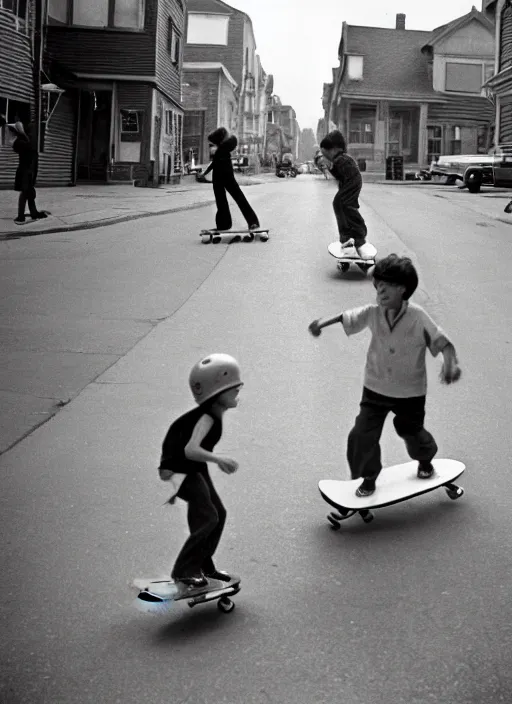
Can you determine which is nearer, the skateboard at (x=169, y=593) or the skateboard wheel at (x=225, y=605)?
the skateboard at (x=169, y=593)

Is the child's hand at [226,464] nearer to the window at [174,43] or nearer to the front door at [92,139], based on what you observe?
the front door at [92,139]

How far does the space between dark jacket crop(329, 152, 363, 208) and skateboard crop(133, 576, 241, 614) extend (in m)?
9.57

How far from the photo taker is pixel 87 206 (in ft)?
73.9

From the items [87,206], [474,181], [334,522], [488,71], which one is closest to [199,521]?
[334,522]

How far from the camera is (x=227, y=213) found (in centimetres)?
1551

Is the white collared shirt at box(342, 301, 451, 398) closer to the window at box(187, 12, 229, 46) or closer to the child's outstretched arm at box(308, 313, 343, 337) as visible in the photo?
the child's outstretched arm at box(308, 313, 343, 337)

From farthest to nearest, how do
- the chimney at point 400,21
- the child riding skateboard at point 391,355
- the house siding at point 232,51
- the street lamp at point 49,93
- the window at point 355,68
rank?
the chimney at point 400,21 < the house siding at point 232,51 < the window at point 355,68 < the street lamp at point 49,93 < the child riding skateboard at point 391,355

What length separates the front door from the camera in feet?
115

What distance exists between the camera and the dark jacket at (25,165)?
18.1m

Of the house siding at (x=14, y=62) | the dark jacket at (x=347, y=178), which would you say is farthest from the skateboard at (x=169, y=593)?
the house siding at (x=14, y=62)

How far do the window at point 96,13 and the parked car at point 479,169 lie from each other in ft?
41.1

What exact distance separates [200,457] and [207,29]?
64030mm

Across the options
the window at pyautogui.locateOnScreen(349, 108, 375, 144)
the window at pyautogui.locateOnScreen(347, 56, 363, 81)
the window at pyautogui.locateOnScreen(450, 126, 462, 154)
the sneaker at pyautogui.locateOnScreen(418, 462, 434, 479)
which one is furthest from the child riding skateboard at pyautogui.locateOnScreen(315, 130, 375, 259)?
the window at pyautogui.locateOnScreen(347, 56, 363, 81)

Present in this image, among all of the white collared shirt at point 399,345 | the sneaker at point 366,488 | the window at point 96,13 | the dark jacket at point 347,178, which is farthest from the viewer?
the window at point 96,13
